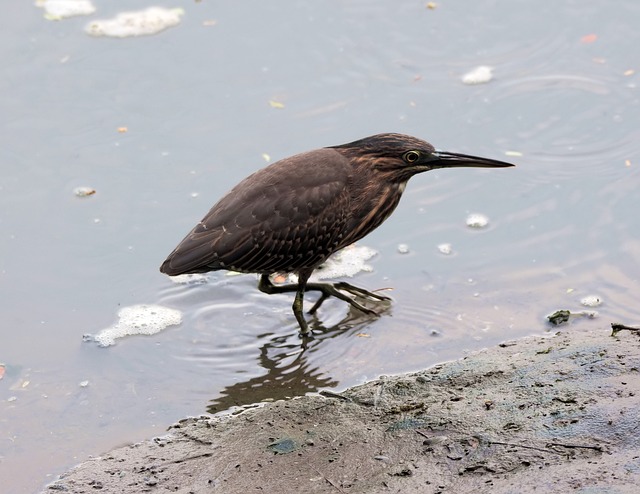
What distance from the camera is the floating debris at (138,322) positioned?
263 inches

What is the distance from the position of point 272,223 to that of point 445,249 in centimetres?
159

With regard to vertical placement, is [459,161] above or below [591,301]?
above

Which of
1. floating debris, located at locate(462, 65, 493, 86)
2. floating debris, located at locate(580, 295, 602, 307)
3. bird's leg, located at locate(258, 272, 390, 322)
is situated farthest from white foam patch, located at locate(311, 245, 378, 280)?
floating debris, located at locate(462, 65, 493, 86)

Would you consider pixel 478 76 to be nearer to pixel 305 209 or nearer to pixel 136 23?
pixel 305 209

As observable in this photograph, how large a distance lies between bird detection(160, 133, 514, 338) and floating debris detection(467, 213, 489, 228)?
3.12 ft

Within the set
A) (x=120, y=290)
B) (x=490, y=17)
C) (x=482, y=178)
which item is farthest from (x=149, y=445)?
(x=490, y=17)

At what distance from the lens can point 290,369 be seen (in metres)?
6.43

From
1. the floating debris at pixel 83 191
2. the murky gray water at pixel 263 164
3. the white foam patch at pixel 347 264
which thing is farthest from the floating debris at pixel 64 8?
the white foam patch at pixel 347 264

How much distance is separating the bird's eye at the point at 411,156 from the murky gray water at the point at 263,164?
944 millimetres

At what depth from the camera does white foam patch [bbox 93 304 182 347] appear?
671 centimetres

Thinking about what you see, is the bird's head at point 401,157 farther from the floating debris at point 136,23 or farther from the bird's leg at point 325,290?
the floating debris at point 136,23

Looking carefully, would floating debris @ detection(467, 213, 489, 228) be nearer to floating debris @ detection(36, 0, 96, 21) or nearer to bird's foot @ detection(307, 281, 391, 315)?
bird's foot @ detection(307, 281, 391, 315)

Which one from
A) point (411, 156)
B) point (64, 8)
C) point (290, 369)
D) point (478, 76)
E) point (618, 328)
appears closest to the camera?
point (618, 328)

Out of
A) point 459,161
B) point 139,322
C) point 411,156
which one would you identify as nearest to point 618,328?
point 459,161
